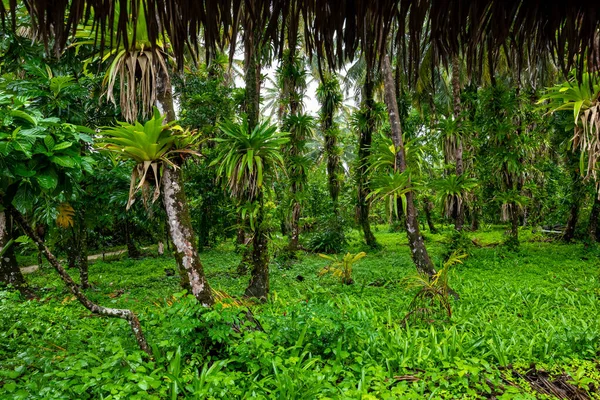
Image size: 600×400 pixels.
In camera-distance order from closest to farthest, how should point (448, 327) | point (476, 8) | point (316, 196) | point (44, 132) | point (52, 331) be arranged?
1. point (476, 8)
2. point (44, 132)
3. point (52, 331)
4. point (448, 327)
5. point (316, 196)

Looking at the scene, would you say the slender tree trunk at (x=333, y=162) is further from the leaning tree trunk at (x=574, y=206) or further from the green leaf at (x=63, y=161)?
the green leaf at (x=63, y=161)

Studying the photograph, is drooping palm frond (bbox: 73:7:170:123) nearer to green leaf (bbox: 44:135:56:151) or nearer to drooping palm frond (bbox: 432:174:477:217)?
green leaf (bbox: 44:135:56:151)

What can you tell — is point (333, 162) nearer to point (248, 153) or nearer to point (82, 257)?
point (248, 153)

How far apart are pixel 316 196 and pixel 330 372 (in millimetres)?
9802

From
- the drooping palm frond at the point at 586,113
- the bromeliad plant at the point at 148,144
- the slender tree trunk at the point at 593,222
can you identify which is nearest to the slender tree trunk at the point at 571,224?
the slender tree trunk at the point at 593,222

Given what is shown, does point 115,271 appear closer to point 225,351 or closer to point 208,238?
point 208,238

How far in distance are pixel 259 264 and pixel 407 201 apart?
7.62ft

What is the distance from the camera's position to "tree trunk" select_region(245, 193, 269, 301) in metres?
5.02

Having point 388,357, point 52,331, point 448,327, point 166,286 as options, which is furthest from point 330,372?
point 166,286

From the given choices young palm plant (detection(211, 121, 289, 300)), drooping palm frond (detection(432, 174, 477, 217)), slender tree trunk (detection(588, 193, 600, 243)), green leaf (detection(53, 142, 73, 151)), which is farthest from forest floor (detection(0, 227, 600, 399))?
slender tree trunk (detection(588, 193, 600, 243))

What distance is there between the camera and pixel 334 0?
1.26m

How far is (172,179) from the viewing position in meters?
3.15

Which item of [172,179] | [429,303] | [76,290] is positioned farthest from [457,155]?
[76,290]

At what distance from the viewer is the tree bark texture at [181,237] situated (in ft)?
10.2
